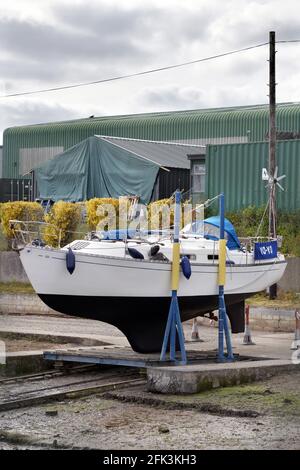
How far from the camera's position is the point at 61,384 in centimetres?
1903

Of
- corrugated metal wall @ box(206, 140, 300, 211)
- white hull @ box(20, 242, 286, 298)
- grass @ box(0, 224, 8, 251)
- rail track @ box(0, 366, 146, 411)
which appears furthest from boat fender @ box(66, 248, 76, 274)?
grass @ box(0, 224, 8, 251)

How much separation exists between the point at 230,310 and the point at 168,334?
3985mm

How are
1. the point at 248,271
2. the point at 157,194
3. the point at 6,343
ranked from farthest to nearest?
1. the point at 157,194
2. the point at 6,343
3. the point at 248,271

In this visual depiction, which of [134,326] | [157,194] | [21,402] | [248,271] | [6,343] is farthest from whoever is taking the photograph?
[157,194]

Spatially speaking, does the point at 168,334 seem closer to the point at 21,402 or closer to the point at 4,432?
the point at 21,402

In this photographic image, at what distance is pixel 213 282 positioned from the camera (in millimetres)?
20859

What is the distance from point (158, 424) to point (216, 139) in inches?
1600

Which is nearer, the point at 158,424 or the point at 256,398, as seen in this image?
the point at 158,424

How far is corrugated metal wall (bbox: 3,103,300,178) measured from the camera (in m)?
52.6

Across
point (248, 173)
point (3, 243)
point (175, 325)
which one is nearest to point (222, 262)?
point (175, 325)

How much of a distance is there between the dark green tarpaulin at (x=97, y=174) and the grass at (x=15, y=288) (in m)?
8.72

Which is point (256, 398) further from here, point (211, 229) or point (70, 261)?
point (211, 229)

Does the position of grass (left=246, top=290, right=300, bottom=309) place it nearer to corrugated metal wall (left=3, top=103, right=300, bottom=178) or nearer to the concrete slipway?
the concrete slipway
